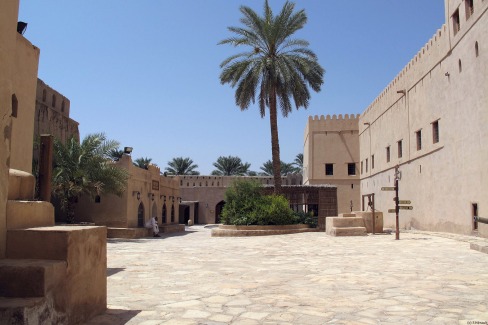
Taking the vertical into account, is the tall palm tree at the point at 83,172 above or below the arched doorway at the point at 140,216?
above

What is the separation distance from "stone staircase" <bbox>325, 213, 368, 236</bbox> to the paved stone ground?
6188mm

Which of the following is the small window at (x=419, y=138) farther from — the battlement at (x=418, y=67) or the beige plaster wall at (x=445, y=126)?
the battlement at (x=418, y=67)

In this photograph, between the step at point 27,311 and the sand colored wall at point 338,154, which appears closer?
the step at point 27,311

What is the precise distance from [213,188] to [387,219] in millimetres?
16013

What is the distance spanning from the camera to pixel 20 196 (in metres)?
4.19

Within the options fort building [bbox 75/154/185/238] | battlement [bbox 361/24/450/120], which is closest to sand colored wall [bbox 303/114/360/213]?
battlement [bbox 361/24/450/120]

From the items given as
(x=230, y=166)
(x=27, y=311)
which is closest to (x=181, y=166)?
(x=230, y=166)

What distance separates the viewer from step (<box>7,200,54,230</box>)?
378cm

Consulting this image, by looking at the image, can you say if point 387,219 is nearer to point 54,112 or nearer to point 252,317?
point 54,112

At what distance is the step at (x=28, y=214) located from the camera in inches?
149

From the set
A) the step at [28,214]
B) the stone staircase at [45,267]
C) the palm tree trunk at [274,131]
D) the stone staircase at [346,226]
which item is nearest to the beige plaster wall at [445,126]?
the stone staircase at [346,226]

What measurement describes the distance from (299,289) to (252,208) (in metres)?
13.4

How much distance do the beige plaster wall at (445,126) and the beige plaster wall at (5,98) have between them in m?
13.0

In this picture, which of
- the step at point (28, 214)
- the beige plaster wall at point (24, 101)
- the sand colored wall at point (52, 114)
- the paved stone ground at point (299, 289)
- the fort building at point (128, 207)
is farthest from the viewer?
the fort building at point (128, 207)
